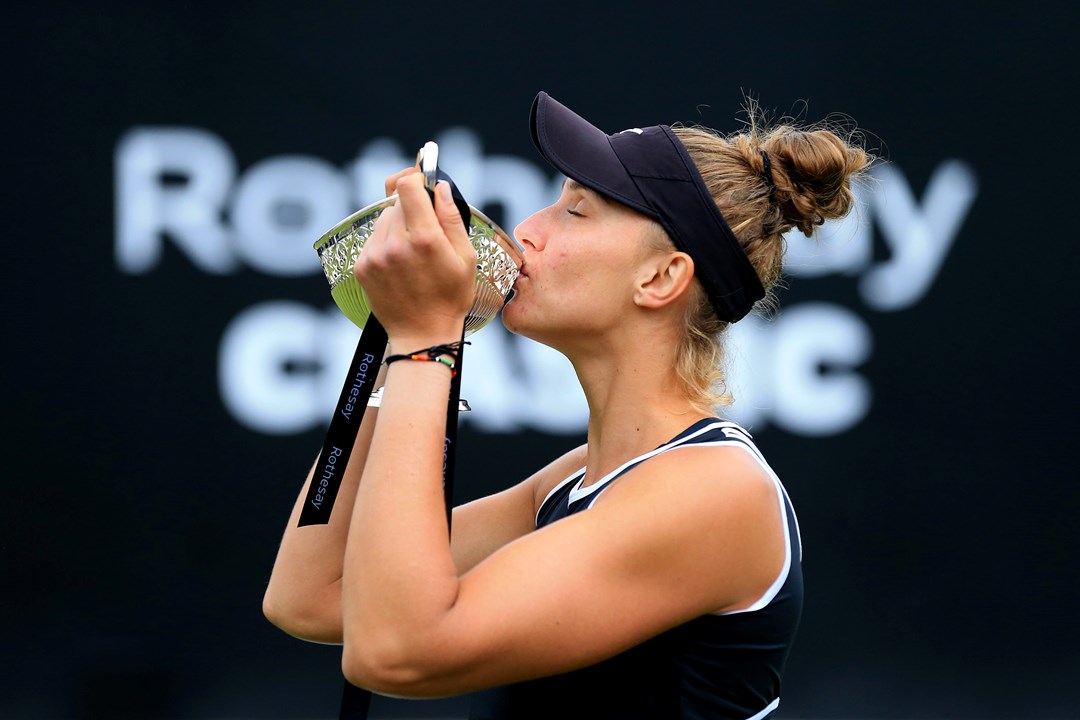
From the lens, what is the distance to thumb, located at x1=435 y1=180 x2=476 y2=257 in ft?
4.33

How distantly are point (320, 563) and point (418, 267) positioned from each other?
0.52m

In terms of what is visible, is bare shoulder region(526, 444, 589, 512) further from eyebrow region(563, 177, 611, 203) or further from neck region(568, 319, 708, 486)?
eyebrow region(563, 177, 611, 203)

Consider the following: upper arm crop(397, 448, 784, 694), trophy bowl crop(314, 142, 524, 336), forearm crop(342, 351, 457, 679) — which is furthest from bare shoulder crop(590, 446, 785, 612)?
trophy bowl crop(314, 142, 524, 336)

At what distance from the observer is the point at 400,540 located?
47.7 inches

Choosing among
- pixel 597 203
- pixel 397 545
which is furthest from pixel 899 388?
pixel 397 545

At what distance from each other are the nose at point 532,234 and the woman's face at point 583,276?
0.01 meters

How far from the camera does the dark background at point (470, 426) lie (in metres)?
3.22

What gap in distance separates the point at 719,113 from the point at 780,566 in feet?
7.23

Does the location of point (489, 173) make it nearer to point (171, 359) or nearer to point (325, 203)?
point (325, 203)

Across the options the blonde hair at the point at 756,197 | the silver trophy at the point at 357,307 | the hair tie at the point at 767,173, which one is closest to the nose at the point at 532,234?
the silver trophy at the point at 357,307

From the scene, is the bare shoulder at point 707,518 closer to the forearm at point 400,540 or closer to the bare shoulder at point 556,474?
the forearm at point 400,540

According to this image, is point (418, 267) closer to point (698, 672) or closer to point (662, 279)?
point (662, 279)

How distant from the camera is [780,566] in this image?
139 cm

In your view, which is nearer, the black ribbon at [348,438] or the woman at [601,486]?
the woman at [601,486]
